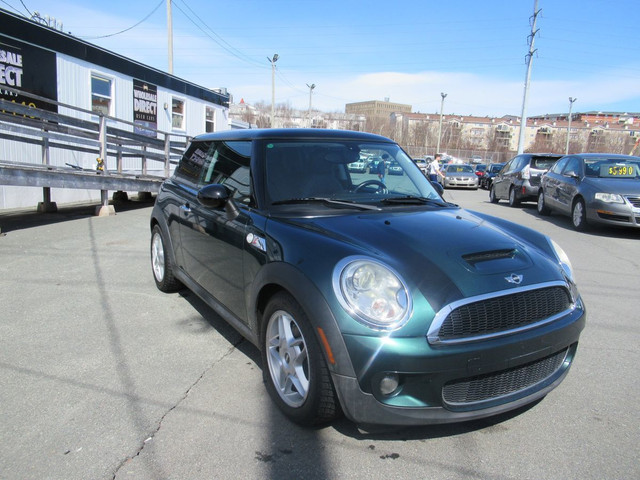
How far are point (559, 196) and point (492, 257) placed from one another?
9.48 metres

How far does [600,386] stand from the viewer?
3193 millimetres

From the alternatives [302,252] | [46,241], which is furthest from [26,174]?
[302,252]

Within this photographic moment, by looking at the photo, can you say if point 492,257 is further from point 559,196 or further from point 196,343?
point 559,196

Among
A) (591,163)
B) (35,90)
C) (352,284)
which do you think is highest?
(35,90)

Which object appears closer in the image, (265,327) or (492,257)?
(492,257)

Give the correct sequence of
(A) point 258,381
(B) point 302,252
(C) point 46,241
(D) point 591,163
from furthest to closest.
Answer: (D) point 591,163
(C) point 46,241
(A) point 258,381
(B) point 302,252

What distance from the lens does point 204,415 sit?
2.77m

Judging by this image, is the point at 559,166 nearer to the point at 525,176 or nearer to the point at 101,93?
the point at 525,176

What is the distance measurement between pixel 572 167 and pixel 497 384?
9824mm

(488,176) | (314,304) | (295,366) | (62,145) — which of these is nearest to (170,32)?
(62,145)

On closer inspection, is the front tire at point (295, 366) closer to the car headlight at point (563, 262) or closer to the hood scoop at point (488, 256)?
the hood scoop at point (488, 256)

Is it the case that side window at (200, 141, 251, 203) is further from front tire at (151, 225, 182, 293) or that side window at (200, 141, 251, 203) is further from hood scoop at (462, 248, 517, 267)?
hood scoop at (462, 248, 517, 267)

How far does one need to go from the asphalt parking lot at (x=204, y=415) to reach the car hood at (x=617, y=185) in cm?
501

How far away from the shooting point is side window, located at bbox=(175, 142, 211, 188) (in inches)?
170
